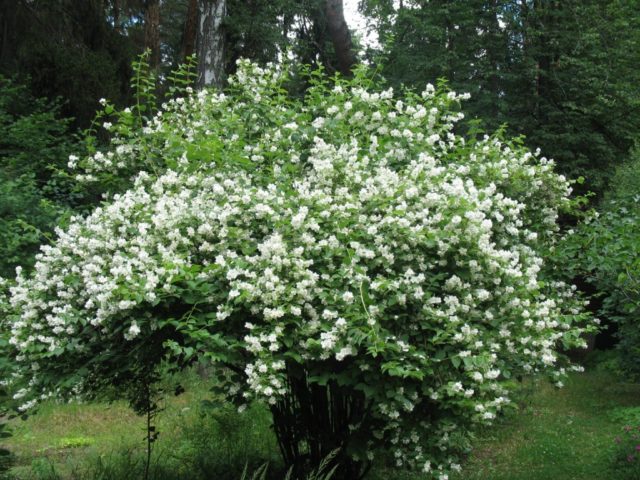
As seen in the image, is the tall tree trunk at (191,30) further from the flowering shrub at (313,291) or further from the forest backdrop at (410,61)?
the flowering shrub at (313,291)

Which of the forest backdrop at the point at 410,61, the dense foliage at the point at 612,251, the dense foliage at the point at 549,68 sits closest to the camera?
the dense foliage at the point at 612,251

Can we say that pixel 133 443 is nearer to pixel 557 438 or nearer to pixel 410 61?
pixel 557 438

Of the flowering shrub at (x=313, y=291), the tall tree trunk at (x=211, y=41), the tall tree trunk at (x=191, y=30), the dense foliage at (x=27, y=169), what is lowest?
the flowering shrub at (x=313, y=291)

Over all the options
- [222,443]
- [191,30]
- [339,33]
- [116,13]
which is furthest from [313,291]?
[116,13]

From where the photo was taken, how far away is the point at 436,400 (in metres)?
4.17

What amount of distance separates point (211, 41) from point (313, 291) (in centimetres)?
873

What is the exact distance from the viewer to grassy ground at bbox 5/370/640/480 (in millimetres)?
6691

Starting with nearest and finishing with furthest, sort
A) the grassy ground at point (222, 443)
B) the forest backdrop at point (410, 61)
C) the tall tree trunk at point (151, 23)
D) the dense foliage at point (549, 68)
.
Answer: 1. the grassy ground at point (222, 443)
2. the forest backdrop at point (410, 61)
3. the tall tree trunk at point (151, 23)
4. the dense foliage at point (549, 68)

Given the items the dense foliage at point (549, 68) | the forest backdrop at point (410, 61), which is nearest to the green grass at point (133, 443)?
the forest backdrop at point (410, 61)

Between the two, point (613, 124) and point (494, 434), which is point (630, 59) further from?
point (494, 434)

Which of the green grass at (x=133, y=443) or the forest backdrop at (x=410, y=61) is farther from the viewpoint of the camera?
the forest backdrop at (x=410, y=61)

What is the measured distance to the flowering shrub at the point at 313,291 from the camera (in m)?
3.93

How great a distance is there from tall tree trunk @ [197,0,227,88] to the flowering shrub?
21.9 feet

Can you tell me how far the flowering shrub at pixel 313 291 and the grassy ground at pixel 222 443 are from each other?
169cm
